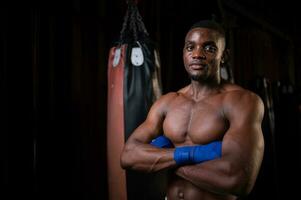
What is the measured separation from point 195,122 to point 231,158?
0.80ft

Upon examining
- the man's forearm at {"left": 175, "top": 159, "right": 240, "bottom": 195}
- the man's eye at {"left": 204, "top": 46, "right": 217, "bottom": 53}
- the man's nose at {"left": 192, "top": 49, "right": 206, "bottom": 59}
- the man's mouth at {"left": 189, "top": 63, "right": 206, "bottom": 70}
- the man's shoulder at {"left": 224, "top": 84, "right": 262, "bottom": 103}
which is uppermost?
the man's eye at {"left": 204, "top": 46, "right": 217, "bottom": 53}

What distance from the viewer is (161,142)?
5.41 ft

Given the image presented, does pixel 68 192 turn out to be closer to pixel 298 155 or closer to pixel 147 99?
pixel 147 99

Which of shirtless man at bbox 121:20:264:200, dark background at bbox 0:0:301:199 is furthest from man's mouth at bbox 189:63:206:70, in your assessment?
dark background at bbox 0:0:301:199

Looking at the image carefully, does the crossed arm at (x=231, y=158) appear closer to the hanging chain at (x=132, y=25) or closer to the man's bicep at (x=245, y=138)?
the man's bicep at (x=245, y=138)

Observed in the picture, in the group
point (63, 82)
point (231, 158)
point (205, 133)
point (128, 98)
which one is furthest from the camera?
point (63, 82)

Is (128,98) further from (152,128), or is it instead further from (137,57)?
(152,128)

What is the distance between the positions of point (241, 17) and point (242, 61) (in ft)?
2.01

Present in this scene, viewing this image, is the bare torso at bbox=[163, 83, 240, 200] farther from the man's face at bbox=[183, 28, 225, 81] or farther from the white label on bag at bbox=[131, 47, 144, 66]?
the white label on bag at bbox=[131, 47, 144, 66]

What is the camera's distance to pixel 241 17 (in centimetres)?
471

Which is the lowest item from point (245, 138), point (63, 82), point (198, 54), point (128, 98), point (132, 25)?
point (245, 138)

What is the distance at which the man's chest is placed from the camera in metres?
1.54

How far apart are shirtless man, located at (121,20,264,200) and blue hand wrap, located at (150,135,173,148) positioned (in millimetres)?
19

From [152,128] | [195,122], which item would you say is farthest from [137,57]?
[195,122]
